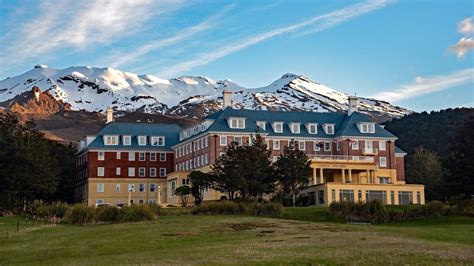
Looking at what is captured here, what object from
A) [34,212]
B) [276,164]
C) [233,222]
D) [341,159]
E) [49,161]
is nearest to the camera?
[233,222]

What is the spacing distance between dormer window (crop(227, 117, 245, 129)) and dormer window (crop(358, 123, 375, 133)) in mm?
15421

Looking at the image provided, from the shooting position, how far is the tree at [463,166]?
62641mm

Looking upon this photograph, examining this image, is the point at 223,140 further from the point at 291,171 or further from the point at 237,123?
the point at 291,171

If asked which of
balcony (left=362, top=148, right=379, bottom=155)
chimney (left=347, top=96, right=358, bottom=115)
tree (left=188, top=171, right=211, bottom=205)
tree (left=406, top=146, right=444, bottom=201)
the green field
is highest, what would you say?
chimney (left=347, top=96, right=358, bottom=115)

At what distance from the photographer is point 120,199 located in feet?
315

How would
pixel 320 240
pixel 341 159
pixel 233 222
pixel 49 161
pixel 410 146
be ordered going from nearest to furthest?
pixel 320 240 → pixel 233 222 → pixel 49 161 → pixel 341 159 → pixel 410 146

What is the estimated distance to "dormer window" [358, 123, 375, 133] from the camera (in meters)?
91.2

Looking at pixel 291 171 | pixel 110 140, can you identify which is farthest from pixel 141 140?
pixel 291 171

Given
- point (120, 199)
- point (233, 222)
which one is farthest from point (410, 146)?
point (233, 222)

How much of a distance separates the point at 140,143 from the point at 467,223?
59494mm

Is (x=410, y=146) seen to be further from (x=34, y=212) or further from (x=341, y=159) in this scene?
(x=34, y=212)

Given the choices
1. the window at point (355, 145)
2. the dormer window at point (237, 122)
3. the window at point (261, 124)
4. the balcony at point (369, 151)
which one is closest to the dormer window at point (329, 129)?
the window at point (355, 145)

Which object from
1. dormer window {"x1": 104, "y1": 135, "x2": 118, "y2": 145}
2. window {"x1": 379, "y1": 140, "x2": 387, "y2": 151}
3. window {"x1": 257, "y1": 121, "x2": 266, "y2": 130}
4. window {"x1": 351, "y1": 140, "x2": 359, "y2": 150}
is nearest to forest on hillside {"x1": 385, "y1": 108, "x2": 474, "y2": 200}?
window {"x1": 379, "y1": 140, "x2": 387, "y2": 151}

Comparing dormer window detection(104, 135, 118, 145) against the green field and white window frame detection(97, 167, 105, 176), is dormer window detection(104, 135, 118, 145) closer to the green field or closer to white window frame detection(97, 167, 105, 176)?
white window frame detection(97, 167, 105, 176)
